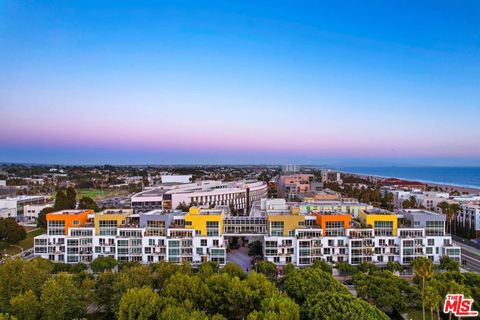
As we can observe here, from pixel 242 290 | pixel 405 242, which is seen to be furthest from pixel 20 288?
pixel 405 242

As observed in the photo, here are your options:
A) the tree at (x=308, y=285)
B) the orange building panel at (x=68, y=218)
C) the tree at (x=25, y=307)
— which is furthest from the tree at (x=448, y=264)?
the orange building panel at (x=68, y=218)

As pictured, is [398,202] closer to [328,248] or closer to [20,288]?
[328,248]

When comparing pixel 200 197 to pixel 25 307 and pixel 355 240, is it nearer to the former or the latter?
pixel 355 240

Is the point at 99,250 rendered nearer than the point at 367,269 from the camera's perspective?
No

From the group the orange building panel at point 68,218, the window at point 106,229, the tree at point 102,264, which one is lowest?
the tree at point 102,264

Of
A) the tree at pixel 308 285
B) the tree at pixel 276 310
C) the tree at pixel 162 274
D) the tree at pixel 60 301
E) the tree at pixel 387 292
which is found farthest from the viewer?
the tree at pixel 162 274

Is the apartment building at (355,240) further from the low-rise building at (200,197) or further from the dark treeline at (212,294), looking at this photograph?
the low-rise building at (200,197)
